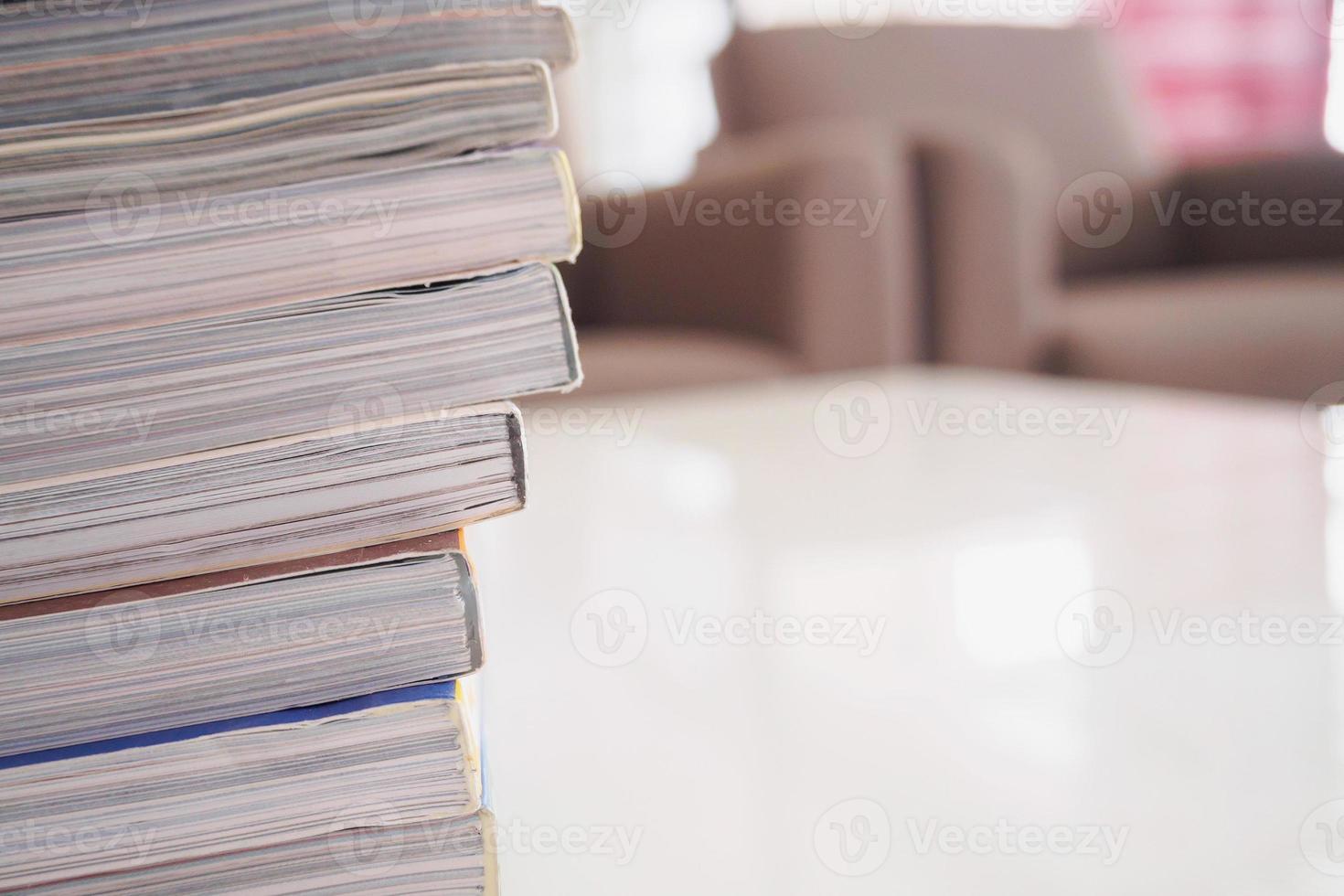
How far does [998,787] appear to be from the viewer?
1.03ft

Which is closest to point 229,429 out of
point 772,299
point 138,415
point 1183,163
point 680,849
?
point 138,415

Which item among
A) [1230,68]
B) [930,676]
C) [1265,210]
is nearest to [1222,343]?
[1265,210]

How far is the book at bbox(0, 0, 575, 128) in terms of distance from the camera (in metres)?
0.25

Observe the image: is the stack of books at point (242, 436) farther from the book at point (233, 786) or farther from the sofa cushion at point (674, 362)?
the sofa cushion at point (674, 362)

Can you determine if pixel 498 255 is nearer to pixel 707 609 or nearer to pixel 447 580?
pixel 447 580

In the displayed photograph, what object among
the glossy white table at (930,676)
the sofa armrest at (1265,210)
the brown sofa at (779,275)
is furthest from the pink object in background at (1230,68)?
the glossy white table at (930,676)

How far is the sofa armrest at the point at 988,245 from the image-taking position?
2.01m

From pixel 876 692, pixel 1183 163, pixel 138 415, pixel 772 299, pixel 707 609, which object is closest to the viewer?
pixel 138 415

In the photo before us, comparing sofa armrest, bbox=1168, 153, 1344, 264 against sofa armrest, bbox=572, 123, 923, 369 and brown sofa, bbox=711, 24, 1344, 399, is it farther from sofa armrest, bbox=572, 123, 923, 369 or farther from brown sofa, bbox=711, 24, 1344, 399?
sofa armrest, bbox=572, 123, 923, 369

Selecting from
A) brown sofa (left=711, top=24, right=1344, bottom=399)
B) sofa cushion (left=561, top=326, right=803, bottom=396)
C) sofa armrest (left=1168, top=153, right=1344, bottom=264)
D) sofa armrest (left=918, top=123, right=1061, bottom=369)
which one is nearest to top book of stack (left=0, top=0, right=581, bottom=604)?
sofa cushion (left=561, top=326, right=803, bottom=396)

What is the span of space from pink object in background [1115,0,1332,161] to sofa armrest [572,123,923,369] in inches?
135

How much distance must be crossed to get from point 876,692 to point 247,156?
266 mm

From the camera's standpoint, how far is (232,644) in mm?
246

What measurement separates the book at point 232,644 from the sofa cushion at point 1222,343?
5.77ft
